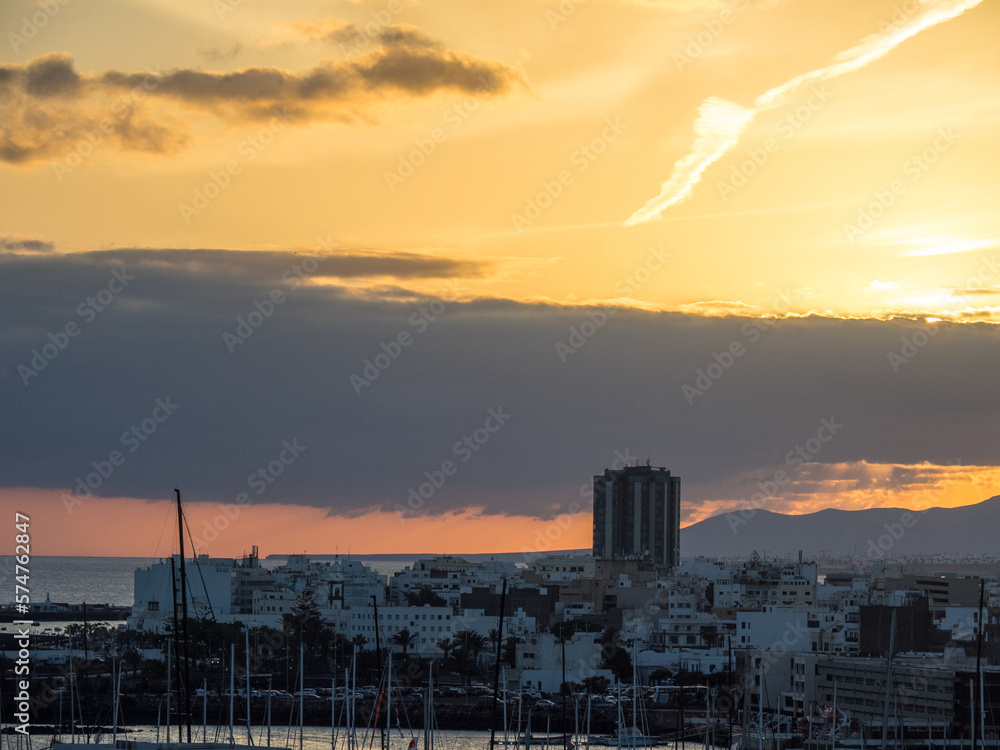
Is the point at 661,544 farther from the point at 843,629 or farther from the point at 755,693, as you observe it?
the point at 755,693

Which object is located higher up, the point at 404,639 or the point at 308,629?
the point at 308,629

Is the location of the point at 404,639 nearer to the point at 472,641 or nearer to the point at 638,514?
the point at 472,641

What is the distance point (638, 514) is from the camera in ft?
595

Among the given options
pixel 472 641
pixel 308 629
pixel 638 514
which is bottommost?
pixel 472 641

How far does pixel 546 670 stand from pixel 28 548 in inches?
1942

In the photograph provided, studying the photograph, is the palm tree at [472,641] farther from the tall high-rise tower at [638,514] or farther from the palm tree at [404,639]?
the tall high-rise tower at [638,514]

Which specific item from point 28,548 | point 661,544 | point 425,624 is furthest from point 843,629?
point 661,544

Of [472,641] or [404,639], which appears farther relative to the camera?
[404,639]

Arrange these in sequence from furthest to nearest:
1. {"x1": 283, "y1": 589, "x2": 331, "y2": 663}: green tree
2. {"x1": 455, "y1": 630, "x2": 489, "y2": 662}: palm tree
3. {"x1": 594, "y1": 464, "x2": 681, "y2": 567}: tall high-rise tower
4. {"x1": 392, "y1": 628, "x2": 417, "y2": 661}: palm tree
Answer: {"x1": 594, "y1": 464, "x2": 681, "y2": 567}: tall high-rise tower → {"x1": 283, "y1": 589, "x2": 331, "y2": 663}: green tree → {"x1": 392, "y1": 628, "x2": 417, "y2": 661}: palm tree → {"x1": 455, "y1": 630, "x2": 489, "y2": 662}: palm tree

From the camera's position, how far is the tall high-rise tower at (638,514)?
180325mm

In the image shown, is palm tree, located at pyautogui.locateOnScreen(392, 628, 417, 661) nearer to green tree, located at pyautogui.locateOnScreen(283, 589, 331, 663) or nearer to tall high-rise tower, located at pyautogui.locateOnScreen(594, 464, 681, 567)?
green tree, located at pyautogui.locateOnScreen(283, 589, 331, 663)

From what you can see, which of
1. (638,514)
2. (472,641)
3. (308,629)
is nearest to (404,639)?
(472,641)

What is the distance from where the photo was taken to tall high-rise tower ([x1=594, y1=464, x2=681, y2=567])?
18033 cm

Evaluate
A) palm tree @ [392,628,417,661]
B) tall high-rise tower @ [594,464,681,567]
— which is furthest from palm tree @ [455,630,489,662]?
tall high-rise tower @ [594,464,681,567]
